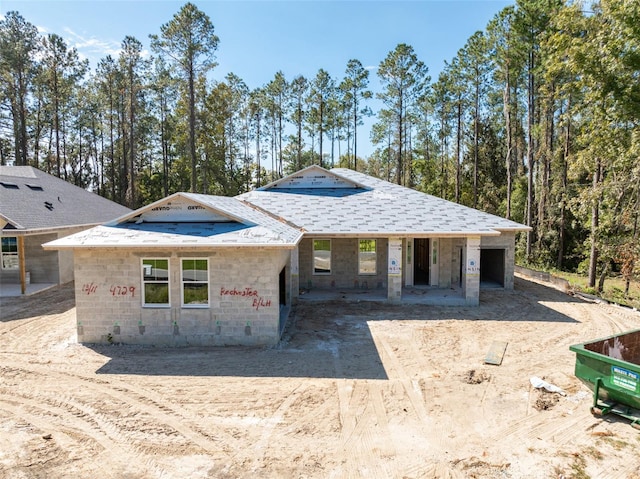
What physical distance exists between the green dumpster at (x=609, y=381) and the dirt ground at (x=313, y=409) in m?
0.23

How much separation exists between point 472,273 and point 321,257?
6319 mm

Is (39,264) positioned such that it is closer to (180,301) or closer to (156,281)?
(156,281)

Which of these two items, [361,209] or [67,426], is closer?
[67,426]

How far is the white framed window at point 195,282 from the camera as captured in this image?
1045 cm

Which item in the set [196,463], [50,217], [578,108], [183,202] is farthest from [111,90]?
[196,463]

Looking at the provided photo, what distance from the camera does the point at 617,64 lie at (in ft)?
48.0

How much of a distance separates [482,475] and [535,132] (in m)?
27.2

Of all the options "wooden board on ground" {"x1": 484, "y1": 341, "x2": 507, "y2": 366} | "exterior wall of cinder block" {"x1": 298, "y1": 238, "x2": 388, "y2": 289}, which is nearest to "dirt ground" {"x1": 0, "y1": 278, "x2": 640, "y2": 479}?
"wooden board on ground" {"x1": 484, "y1": 341, "x2": 507, "y2": 366}

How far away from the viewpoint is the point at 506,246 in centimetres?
1762

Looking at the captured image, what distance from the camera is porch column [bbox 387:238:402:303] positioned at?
14664 millimetres

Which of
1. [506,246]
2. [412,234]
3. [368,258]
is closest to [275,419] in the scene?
[412,234]

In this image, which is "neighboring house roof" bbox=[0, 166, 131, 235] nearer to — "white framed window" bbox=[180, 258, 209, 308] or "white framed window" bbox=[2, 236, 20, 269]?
"white framed window" bbox=[2, 236, 20, 269]

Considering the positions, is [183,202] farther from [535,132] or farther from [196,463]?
[535,132]

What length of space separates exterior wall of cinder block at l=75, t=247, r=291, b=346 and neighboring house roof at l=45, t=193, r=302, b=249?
15.0 inches
